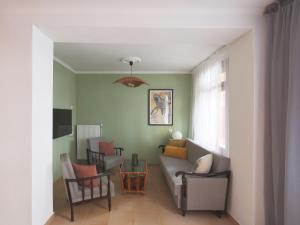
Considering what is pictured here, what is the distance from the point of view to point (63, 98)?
4.79m

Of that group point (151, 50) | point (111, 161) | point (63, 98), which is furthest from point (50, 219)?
point (151, 50)

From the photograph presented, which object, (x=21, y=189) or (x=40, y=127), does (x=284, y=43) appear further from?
(x=21, y=189)

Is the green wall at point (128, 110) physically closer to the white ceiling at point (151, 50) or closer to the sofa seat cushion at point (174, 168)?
the white ceiling at point (151, 50)

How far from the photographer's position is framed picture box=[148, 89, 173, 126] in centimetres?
576

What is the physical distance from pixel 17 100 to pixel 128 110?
356cm

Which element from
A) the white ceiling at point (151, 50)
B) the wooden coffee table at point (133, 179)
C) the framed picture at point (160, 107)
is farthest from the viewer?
the framed picture at point (160, 107)

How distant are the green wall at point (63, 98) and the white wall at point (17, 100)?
1.93 metres

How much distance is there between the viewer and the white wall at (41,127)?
243 centimetres

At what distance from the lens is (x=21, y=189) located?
238cm

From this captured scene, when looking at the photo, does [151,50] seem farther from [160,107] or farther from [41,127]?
[41,127]

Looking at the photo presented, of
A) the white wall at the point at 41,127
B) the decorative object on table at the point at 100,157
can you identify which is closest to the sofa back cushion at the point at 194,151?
the decorative object on table at the point at 100,157

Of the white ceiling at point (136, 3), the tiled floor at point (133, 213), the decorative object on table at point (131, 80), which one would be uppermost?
the white ceiling at point (136, 3)

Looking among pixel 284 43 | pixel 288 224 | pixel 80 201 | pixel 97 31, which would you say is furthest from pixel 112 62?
pixel 288 224

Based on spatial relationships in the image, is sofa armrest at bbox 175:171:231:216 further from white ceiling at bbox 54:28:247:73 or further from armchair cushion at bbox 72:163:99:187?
white ceiling at bbox 54:28:247:73
